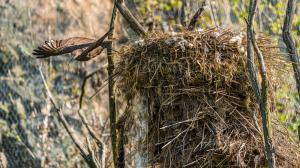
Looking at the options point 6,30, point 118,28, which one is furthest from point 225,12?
point 6,30

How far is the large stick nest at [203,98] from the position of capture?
10.6 ft

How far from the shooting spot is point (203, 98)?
3.30 meters

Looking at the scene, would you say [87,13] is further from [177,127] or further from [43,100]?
[177,127]

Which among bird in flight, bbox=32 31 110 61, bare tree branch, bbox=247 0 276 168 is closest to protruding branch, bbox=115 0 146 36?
bird in flight, bbox=32 31 110 61

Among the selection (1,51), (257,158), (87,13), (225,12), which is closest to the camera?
(257,158)

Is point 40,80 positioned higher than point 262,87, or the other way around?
point 262,87

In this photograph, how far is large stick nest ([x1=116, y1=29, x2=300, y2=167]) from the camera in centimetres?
324

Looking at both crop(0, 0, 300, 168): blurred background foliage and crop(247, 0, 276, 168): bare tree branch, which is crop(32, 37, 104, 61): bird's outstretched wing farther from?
crop(0, 0, 300, 168): blurred background foliage

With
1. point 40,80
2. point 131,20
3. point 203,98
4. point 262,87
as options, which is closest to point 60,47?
point 131,20

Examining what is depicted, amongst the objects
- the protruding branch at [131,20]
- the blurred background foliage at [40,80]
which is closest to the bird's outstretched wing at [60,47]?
the protruding branch at [131,20]

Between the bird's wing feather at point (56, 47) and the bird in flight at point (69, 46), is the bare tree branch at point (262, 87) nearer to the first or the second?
the bird in flight at point (69, 46)

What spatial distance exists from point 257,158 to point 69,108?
4642 mm

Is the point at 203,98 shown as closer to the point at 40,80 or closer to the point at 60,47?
the point at 60,47

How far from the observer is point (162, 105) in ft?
10.9
